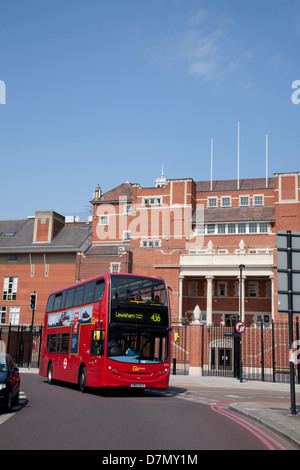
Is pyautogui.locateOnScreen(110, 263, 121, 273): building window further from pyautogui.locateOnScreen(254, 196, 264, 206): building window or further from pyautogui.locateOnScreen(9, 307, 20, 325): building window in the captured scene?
pyautogui.locateOnScreen(254, 196, 264, 206): building window

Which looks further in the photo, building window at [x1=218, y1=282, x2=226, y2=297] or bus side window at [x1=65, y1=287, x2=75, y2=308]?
building window at [x1=218, y1=282, x2=226, y2=297]

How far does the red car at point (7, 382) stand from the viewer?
11.4 m

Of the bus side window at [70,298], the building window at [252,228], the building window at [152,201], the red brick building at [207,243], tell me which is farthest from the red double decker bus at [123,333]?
the building window at [152,201]

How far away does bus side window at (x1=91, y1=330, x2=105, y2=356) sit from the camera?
16.5 m

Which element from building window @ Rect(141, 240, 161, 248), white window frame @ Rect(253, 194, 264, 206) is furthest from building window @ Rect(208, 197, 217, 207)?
building window @ Rect(141, 240, 161, 248)

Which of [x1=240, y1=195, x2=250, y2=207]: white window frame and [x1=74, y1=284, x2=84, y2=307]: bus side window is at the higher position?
[x1=240, y1=195, x2=250, y2=207]: white window frame

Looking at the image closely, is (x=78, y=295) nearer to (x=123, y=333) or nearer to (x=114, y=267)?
(x=123, y=333)

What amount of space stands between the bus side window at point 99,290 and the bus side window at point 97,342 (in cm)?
116

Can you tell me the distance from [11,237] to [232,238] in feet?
91.9

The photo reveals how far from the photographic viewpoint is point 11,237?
204 ft

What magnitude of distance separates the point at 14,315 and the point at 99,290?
43676 mm

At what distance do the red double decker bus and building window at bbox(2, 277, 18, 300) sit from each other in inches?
1631

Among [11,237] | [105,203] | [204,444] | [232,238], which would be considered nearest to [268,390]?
[204,444]

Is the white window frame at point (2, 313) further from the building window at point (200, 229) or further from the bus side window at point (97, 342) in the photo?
the bus side window at point (97, 342)
